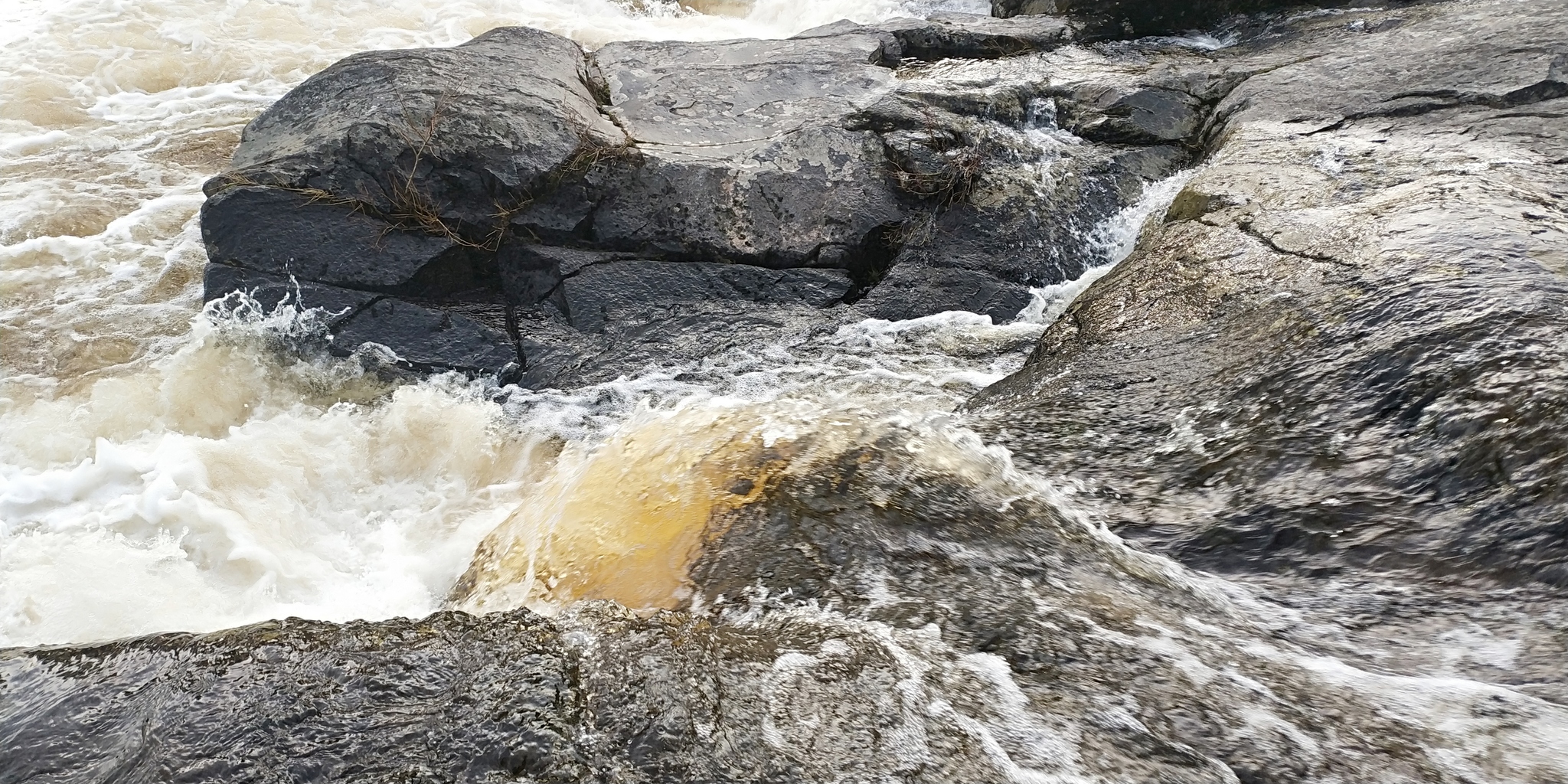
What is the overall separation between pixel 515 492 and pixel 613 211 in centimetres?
178

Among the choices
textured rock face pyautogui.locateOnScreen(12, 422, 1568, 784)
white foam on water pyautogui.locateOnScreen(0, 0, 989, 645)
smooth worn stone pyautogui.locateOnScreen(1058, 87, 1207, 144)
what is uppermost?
smooth worn stone pyautogui.locateOnScreen(1058, 87, 1207, 144)

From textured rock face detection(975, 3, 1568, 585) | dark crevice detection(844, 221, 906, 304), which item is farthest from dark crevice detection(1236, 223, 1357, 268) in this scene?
dark crevice detection(844, 221, 906, 304)

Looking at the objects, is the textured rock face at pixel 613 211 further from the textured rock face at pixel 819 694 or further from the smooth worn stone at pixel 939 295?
the textured rock face at pixel 819 694

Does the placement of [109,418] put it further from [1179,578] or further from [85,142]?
[1179,578]

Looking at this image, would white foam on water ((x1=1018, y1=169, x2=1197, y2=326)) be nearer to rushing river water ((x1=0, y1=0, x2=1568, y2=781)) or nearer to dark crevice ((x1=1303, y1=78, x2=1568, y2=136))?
rushing river water ((x1=0, y1=0, x2=1568, y2=781))

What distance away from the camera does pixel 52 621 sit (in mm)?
3248

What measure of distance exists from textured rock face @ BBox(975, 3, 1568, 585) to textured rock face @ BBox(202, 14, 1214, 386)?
39.6 inches

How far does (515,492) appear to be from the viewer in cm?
425

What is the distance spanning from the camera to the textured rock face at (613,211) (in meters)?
4.94

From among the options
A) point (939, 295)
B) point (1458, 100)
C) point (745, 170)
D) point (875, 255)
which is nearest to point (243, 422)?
point (745, 170)

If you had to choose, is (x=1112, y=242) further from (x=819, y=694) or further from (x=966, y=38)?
(x=819, y=694)

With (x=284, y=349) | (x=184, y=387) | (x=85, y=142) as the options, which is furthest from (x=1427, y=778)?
(x=85, y=142)

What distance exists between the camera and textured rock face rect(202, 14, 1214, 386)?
195 inches

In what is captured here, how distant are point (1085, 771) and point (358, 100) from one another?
5.19 m
